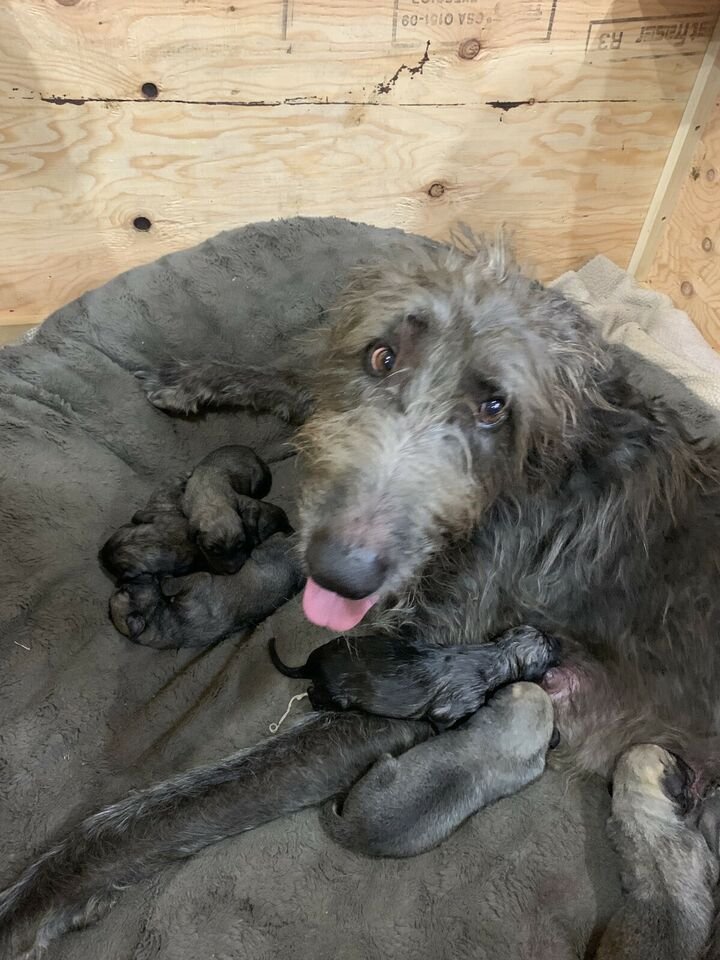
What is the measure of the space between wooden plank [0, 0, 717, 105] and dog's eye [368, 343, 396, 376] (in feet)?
5.24

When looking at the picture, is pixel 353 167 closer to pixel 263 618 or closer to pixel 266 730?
pixel 263 618

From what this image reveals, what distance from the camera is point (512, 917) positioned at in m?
1.91

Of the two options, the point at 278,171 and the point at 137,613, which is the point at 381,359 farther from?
the point at 278,171

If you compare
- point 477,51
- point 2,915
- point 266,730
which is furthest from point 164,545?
point 477,51

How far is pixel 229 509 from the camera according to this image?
244 centimetres

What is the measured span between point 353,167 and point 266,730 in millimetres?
2250

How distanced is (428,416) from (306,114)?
1.85m

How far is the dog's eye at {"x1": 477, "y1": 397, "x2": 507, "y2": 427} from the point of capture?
1.85 meters

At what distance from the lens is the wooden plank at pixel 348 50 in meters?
2.73

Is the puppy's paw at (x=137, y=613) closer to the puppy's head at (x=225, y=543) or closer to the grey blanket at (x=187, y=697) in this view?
the grey blanket at (x=187, y=697)

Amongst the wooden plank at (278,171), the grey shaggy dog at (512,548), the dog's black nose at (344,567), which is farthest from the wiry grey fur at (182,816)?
the wooden plank at (278,171)

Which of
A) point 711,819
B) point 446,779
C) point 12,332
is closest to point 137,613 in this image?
point 446,779

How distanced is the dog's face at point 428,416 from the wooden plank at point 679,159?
2.05 metres

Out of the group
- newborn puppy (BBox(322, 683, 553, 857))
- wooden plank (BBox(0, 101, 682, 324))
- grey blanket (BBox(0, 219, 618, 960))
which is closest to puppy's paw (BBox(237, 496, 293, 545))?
grey blanket (BBox(0, 219, 618, 960))
